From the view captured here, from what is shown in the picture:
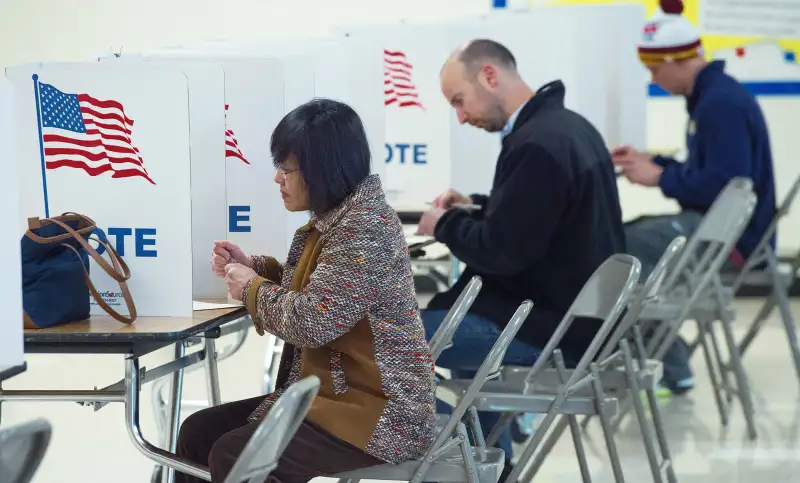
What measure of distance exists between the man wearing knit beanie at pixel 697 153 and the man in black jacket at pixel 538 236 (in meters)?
1.19

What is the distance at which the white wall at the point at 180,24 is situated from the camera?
7.16 meters

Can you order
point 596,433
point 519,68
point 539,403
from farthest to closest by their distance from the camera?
point 519,68 < point 596,433 < point 539,403

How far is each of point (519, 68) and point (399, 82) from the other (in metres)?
0.46

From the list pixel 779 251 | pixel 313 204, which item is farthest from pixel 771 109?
pixel 313 204

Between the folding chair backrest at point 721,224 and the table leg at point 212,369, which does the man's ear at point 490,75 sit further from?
the table leg at point 212,369

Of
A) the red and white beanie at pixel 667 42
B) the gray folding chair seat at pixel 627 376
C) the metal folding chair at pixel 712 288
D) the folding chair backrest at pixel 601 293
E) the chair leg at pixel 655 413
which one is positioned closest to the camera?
the folding chair backrest at pixel 601 293

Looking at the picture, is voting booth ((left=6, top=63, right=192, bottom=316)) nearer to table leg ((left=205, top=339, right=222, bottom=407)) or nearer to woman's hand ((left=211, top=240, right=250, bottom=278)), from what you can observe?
woman's hand ((left=211, top=240, right=250, bottom=278))

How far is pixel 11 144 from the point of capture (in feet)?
5.25

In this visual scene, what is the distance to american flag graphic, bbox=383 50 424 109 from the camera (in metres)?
4.35

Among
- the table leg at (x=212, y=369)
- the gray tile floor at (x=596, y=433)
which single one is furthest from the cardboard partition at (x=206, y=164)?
the gray tile floor at (x=596, y=433)

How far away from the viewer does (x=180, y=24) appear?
23.6 ft

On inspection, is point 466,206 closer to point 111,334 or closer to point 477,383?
point 477,383

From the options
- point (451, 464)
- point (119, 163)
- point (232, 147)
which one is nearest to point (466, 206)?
point (232, 147)

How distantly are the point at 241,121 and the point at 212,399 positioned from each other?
86 cm
